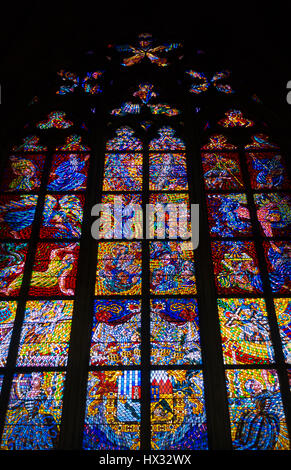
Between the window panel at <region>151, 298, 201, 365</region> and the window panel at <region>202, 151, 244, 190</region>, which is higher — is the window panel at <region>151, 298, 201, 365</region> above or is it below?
below

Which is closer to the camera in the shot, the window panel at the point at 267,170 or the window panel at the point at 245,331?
the window panel at the point at 245,331

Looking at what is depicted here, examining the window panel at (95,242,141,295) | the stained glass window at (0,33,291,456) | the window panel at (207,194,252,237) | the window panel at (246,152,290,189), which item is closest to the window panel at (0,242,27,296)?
the stained glass window at (0,33,291,456)

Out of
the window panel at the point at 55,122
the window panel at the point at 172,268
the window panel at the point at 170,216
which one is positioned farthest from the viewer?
the window panel at the point at 55,122

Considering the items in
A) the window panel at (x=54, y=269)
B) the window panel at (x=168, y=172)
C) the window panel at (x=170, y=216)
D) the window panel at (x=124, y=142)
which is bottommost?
the window panel at (x=54, y=269)

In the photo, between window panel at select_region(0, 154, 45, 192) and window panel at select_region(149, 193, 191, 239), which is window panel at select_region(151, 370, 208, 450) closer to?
window panel at select_region(149, 193, 191, 239)

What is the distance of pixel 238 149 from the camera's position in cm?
679

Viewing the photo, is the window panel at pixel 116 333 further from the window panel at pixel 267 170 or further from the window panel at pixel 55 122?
the window panel at pixel 55 122

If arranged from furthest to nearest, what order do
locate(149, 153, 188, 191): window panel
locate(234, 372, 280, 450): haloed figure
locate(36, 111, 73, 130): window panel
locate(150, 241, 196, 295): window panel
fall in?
locate(36, 111, 73, 130): window panel → locate(149, 153, 188, 191): window panel → locate(150, 241, 196, 295): window panel → locate(234, 372, 280, 450): haloed figure

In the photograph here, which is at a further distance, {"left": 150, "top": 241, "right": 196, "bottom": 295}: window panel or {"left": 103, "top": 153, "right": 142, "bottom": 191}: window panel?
{"left": 103, "top": 153, "right": 142, "bottom": 191}: window panel

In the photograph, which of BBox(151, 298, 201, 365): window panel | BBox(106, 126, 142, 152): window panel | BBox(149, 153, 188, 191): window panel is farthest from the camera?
BBox(106, 126, 142, 152): window panel

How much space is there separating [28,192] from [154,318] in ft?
7.43

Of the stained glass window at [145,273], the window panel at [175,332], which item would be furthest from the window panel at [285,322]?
the window panel at [175,332]

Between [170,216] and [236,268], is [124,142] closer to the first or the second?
[170,216]

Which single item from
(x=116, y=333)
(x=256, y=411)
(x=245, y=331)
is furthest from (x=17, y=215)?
(x=256, y=411)
